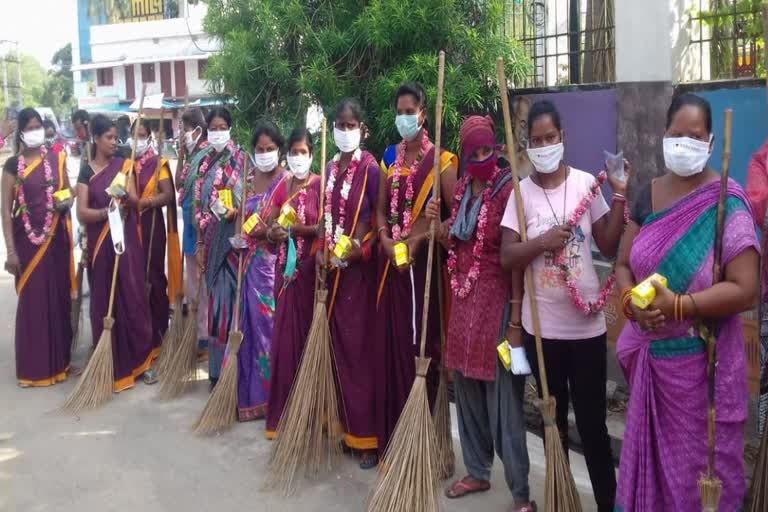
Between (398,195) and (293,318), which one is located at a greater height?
(398,195)

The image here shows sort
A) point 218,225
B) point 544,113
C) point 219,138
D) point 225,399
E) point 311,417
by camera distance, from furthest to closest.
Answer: point 219,138
point 218,225
point 225,399
point 311,417
point 544,113

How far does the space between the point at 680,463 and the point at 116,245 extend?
443 centimetres

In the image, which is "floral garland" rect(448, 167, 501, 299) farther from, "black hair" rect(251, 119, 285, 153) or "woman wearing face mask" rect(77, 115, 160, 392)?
"woman wearing face mask" rect(77, 115, 160, 392)

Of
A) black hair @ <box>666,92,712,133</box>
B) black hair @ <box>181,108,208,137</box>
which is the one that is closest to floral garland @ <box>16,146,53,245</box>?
black hair @ <box>181,108,208,137</box>

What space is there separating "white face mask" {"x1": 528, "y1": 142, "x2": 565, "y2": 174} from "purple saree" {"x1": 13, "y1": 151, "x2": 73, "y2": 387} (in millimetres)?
4335

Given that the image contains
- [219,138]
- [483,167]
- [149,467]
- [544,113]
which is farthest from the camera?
[219,138]

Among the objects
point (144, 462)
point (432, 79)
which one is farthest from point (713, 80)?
point (144, 462)

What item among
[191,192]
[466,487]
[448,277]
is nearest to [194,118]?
[191,192]

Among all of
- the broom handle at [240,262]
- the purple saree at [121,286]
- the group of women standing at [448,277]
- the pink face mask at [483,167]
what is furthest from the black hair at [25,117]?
the pink face mask at [483,167]

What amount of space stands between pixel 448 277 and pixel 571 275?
0.95 metres

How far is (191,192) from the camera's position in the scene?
6.26 m

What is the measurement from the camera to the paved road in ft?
13.7

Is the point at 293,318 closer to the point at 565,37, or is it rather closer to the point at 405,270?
the point at 405,270

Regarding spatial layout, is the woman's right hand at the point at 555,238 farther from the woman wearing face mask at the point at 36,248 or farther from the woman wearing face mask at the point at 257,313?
the woman wearing face mask at the point at 36,248
